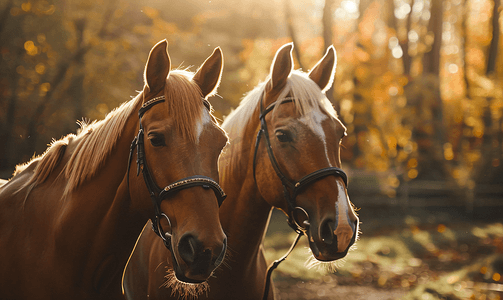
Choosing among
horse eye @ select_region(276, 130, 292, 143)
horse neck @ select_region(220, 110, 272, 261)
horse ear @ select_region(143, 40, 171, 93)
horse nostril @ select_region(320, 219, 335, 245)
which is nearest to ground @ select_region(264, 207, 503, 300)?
horse neck @ select_region(220, 110, 272, 261)

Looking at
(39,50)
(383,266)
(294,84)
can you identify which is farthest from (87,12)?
(383,266)

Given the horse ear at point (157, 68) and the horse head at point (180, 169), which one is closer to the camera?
the horse head at point (180, 169)

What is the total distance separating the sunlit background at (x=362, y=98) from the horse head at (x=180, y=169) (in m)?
5.73

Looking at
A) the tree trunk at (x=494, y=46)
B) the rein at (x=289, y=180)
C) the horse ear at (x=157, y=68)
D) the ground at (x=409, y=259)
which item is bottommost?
the ground at (x=409, y=259)

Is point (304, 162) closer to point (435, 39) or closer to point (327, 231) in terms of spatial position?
point (327, 231)

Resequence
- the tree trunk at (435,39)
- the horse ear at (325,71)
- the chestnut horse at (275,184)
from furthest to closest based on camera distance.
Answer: the tree trunk at (435,39) → the horse ear at (325,71) → the chestnut horse at (275,184)

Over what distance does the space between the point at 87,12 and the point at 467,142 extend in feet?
54.3

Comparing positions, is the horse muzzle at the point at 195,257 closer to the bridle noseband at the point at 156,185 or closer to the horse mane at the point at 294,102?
the bridle noseband at the point at 156,185

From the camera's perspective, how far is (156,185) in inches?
75.9

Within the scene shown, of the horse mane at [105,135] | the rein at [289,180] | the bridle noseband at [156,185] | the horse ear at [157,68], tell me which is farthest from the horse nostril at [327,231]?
the horse ear at [157,68]

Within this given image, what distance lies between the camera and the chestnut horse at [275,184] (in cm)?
241

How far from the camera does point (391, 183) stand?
49.3 feet

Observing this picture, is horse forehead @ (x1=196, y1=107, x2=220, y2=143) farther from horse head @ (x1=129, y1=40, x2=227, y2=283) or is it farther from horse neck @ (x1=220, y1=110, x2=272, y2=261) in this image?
horse neck @ (x1=220, y1=110, x2=272, y2=261)

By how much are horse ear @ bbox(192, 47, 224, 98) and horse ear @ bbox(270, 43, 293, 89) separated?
59 cm
